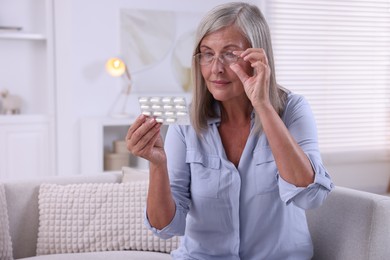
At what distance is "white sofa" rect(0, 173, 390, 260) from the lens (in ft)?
5.90

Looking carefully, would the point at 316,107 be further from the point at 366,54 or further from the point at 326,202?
the point at 326,202

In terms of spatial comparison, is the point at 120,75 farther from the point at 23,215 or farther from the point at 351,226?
the point at 351,226

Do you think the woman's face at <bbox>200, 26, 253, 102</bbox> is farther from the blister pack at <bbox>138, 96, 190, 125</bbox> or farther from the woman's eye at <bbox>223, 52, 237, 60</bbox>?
the blister pack at <bbox>138, 96, 190, 125</bbox>

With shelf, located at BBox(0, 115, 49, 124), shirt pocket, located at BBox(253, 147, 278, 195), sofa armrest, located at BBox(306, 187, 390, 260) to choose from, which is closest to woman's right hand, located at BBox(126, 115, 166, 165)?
shirt pocket, located at BBox(253, 147, 278, 195)

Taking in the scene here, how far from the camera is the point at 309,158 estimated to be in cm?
153

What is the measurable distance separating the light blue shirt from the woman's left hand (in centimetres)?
22

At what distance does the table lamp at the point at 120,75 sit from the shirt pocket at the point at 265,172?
286 cm

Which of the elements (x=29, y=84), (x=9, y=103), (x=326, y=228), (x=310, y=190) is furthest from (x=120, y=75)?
(x=310, y=190)

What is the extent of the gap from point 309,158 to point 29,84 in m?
3.47

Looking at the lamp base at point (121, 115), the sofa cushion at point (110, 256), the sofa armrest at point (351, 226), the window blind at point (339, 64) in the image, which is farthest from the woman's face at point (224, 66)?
the window blind at point (339, 64)

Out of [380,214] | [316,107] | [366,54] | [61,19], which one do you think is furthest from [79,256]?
[366,54]

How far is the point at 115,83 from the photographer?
15.3 ft

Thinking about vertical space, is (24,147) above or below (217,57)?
below

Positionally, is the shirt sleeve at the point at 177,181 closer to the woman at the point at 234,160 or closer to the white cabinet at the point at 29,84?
the woman at the point at 234,160
